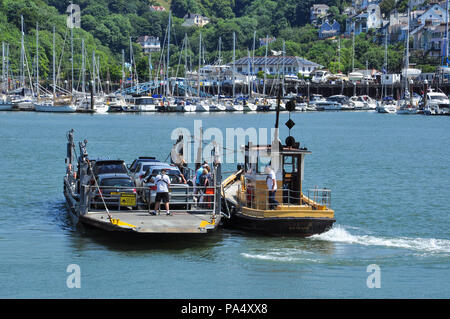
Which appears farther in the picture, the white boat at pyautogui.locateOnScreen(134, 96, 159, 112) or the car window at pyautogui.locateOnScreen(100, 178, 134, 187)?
the white boat at pyautogui.locateOnScreen(134, 96, 159, 112)

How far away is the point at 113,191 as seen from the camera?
29.8 metres

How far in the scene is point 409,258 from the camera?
26.8 meters

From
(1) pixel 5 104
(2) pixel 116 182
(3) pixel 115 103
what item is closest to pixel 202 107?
(3) pixel 115 103

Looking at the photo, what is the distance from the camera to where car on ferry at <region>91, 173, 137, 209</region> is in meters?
28.7

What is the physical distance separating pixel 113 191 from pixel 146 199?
1.40 meters

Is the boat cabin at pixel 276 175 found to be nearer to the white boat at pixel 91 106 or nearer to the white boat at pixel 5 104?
the white boat at pixel 91 106

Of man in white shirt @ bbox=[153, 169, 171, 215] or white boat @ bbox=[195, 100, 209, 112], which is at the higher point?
white boat @ bbox=[195, 100, 209, 112]

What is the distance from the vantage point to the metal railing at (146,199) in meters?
28.7

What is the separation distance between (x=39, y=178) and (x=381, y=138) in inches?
2009

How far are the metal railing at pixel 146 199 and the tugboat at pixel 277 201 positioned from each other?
3.16 ft

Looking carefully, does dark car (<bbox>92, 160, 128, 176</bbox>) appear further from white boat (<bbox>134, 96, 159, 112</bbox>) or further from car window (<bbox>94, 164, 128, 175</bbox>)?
white boat (<bbox>134, 96, 159, 112</bbox>)

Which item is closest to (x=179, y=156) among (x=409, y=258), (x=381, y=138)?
(x=409, y=258)

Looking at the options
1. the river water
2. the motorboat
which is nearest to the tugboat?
the river water
